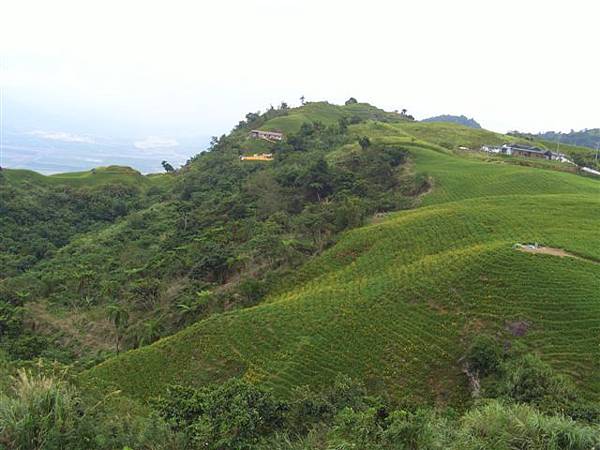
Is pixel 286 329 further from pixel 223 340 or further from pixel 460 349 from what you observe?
pixel 460 349

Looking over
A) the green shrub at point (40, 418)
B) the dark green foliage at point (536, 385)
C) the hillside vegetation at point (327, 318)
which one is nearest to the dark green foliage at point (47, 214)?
the hillside vegetation at point (327, 318)

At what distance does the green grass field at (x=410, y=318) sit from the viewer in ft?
78.6

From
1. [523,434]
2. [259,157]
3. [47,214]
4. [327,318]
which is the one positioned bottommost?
[47,214]

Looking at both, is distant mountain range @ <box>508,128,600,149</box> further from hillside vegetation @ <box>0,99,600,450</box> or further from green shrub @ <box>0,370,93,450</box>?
green shrub @ <box>0,370,93,450</box>

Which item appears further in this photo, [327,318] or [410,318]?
[327,318]

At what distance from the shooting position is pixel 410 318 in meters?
27.0

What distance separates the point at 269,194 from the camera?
57.4m

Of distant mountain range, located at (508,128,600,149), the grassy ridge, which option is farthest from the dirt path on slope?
distant mountain range, located at (508,128,600,149)

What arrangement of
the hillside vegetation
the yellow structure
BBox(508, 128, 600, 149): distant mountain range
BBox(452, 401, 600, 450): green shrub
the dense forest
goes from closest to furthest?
BBox(452, 401, 600, 450): green shrub, the hillside vegetation, the dense forest, the yellow structure, BBox(508, 128, 600, 149): distant mountain range

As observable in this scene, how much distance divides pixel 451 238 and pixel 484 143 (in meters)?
60.2

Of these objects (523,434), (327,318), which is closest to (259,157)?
(327,318)

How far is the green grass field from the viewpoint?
23969mm

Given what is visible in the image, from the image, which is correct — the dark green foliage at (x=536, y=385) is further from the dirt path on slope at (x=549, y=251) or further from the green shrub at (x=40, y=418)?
the green shrub at (x=40, y=418)

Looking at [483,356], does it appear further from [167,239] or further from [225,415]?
[167,239]
